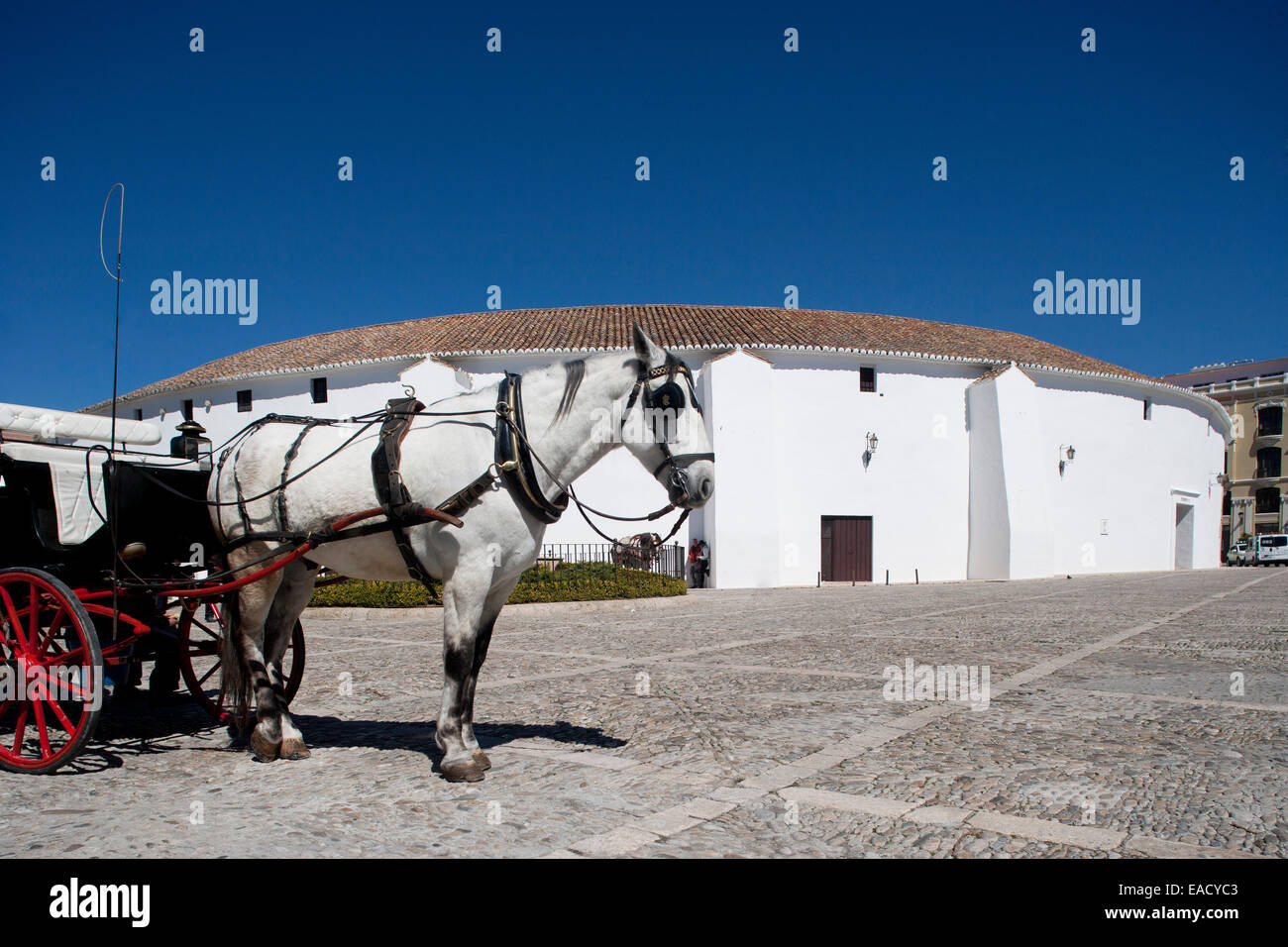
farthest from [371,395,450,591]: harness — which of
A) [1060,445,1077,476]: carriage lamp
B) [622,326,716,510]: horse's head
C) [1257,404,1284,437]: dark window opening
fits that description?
[1257,404,1284,437]: dark window opening

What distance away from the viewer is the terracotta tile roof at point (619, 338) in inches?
987

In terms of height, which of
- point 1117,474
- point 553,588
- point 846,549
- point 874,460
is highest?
point 874,460

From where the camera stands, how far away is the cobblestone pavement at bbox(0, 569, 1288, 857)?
311 cm

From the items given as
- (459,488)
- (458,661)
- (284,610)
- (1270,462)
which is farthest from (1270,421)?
(284,610)

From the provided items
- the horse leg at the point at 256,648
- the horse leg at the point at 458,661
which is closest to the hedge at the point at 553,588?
the horse leg at the point at 256,648

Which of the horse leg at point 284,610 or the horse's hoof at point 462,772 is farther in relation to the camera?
the horse leg at point 284,610

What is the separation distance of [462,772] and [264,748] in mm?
1193

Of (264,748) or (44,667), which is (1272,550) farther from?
(44,667)

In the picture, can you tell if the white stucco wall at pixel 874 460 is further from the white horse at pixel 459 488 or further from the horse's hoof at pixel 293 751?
the horse's hoof at pixel 293 751

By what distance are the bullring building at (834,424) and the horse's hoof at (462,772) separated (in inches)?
759

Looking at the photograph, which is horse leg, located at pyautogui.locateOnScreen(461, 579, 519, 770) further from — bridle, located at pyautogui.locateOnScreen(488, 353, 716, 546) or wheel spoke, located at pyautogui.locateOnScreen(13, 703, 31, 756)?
wheel spoke, located at pyautogui.locateOnScreen(13, 703, 31, 756)

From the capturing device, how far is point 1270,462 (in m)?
49.7
